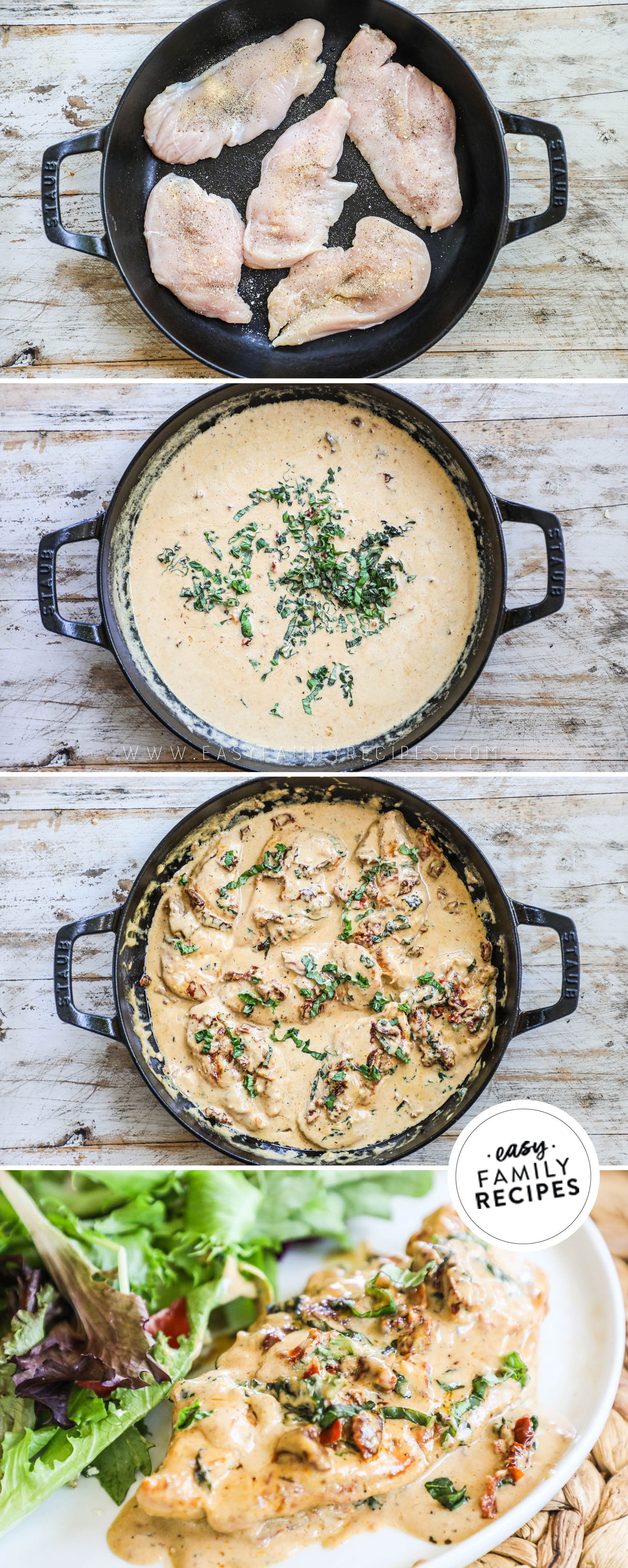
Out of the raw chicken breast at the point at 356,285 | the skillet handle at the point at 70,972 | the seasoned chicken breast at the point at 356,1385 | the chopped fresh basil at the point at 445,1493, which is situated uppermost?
the raw chicken breast at the point at 356,285

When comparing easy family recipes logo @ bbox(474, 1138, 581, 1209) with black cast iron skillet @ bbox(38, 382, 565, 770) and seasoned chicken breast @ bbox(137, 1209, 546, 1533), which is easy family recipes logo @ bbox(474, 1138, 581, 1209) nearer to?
seasoned chicken breast @ bbox(137, 1209, 546, 1533)

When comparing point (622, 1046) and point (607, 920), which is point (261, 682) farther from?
point (622, 1046)

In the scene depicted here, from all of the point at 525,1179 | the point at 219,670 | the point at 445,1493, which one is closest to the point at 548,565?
the point at 219,670

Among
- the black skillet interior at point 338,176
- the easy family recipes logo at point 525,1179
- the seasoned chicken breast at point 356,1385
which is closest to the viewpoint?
the seasoned chicken breast at point 356,1385

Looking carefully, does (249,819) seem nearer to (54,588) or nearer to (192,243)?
(54,588)

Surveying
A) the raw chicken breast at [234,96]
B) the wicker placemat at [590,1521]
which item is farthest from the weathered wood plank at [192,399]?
the wicker placemat at [590,1521]

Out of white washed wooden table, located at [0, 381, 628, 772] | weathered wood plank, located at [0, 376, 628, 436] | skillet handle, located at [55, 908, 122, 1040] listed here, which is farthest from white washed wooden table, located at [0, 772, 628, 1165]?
weathered wood plank, located at [0, 376, 628, 436]

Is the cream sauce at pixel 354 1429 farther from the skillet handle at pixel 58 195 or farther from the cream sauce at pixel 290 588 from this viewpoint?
the skillet handle at pixel 58 195

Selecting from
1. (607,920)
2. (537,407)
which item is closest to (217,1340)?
(607,920)
